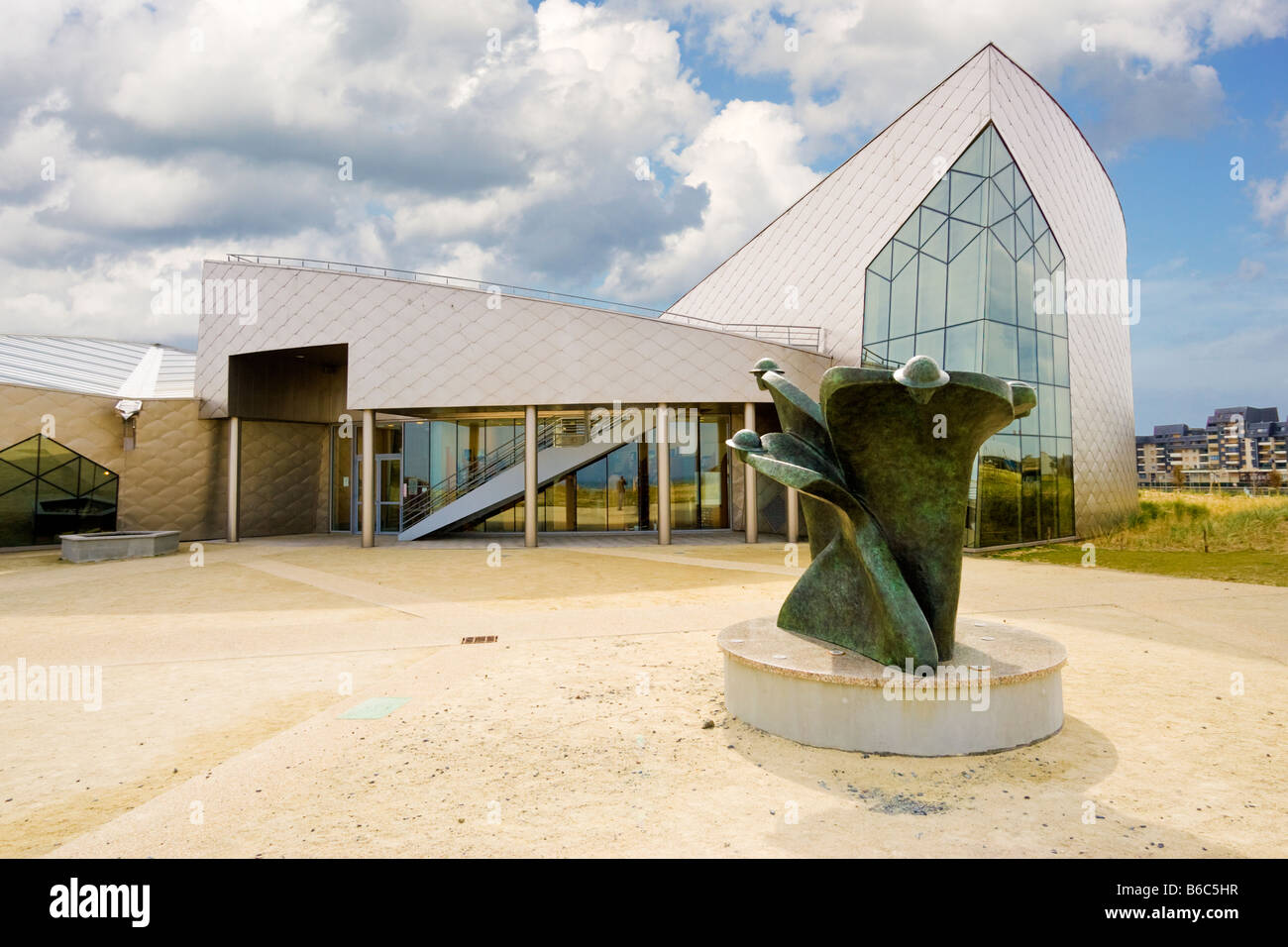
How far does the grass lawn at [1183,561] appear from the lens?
557 inches

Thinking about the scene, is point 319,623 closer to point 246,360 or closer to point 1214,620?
point 1214,620

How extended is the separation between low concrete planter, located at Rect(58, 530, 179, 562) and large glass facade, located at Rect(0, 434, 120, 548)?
3.16 metres

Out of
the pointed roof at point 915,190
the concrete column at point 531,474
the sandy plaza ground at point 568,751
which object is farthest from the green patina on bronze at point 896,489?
the pointed roof at point 915,190

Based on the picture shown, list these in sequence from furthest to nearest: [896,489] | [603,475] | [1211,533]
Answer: [603,475] < [1211,533] < [896,489]

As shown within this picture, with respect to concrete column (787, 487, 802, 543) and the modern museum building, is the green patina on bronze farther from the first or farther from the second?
concrete column (787, 487, 802, 543)

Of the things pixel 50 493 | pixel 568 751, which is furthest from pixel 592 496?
pixel 568 751

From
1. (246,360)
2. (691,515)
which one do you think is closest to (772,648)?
(691,515)

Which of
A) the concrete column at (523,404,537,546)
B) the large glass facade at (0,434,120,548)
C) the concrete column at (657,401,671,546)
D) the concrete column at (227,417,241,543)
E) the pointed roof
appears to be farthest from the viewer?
the concrete column at (227,417,241,543)

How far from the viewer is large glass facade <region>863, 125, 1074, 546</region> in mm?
18844

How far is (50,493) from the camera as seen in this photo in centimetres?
2158

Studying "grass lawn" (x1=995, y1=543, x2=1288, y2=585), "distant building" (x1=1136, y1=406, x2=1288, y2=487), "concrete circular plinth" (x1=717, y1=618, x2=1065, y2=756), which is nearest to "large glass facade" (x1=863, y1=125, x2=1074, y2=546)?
"grass lawn" (x1=995, y1=543, x2=1288, y2=585)

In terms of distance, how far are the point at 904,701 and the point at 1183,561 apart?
16.5 metres

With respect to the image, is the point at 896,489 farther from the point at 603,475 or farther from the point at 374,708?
the point at 603,475
